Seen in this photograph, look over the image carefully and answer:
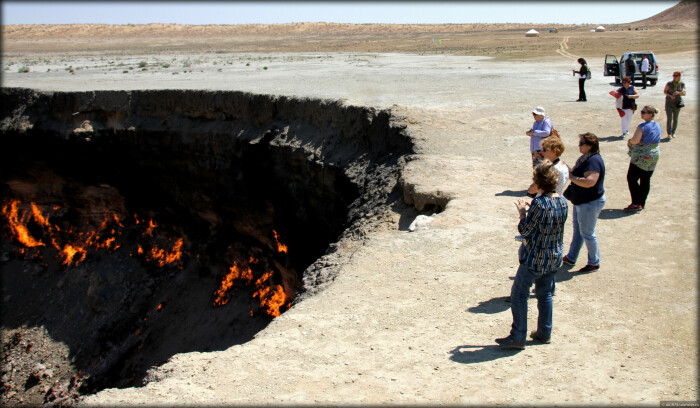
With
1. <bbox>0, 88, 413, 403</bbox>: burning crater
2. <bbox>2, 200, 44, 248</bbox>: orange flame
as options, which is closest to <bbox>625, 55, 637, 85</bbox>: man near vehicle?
<bbox>0, 88, 413, 403</bbox>: burning crater

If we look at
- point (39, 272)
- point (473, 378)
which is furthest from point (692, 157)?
point (39, 272)

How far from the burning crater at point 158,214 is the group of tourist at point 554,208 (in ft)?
18.9

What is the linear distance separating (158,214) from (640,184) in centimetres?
1637

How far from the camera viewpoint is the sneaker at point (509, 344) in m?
5.05

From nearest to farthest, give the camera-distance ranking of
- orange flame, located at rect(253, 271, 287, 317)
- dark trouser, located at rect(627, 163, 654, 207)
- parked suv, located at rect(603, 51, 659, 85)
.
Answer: dark trouser, located at rect(627, 163, 654, 207)
orange flame, located at rect(253, 271, 287, 317)
parked suv, located at rect(603, 51, 659, 85)

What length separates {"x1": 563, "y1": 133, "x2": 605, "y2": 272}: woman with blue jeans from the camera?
20.2 feet

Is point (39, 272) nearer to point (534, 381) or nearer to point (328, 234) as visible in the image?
point (328, 234)

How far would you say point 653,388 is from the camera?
442 cm

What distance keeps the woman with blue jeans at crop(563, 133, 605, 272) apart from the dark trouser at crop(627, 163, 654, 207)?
8.25 ft

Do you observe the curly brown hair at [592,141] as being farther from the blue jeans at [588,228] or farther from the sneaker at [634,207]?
the sneaker at [634,207]

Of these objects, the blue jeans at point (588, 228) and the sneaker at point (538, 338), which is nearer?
the sneaker at point (538, 338)

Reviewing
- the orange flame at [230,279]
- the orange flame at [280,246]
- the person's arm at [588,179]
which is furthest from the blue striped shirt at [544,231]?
the orange flame at [230,279]

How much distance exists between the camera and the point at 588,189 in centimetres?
622

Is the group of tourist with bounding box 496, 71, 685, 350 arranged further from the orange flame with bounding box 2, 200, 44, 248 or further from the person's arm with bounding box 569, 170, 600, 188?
the orange flame with bounding box 2, 200, 44, 248
